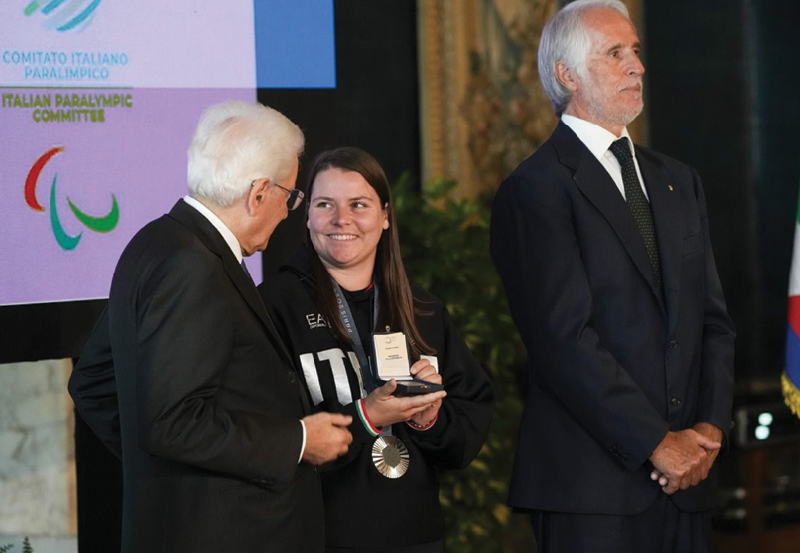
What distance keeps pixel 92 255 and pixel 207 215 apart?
1.37 meters

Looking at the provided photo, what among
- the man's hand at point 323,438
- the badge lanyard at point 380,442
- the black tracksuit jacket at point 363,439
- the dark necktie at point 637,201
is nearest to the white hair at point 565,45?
the dark necktie at point 637,201

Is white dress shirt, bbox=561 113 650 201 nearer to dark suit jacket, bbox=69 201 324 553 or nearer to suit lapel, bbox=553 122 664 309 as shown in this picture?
suit lapel, bbox=553 122 664 309

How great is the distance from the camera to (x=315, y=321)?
301 centimetres

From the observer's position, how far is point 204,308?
7.56 feet

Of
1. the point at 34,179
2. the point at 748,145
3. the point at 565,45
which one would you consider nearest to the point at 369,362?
the point at 565,45

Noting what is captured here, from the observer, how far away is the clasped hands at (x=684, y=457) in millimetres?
2891

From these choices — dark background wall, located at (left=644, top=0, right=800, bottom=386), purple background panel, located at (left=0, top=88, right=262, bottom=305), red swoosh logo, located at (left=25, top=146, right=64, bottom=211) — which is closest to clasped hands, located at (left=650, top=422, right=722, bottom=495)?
purple background panel, located at (left=0, top=88, right=262, bottom=305)

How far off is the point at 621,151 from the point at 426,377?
2.92 ft

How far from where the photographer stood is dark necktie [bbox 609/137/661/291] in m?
3.08

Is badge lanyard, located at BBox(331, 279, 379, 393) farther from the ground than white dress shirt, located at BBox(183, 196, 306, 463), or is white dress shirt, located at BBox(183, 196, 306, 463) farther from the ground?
white dress shirt, located at BBox(183, 196, 306, 463)

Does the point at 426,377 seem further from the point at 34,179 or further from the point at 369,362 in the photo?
the point at 34,179

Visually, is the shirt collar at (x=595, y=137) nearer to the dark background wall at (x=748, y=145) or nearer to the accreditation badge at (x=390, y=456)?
the accreditation badge at (x=390, y=456)

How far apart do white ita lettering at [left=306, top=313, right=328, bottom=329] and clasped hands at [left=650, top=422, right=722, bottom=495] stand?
0.92 m

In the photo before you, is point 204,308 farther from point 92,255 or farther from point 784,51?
point 784,51
